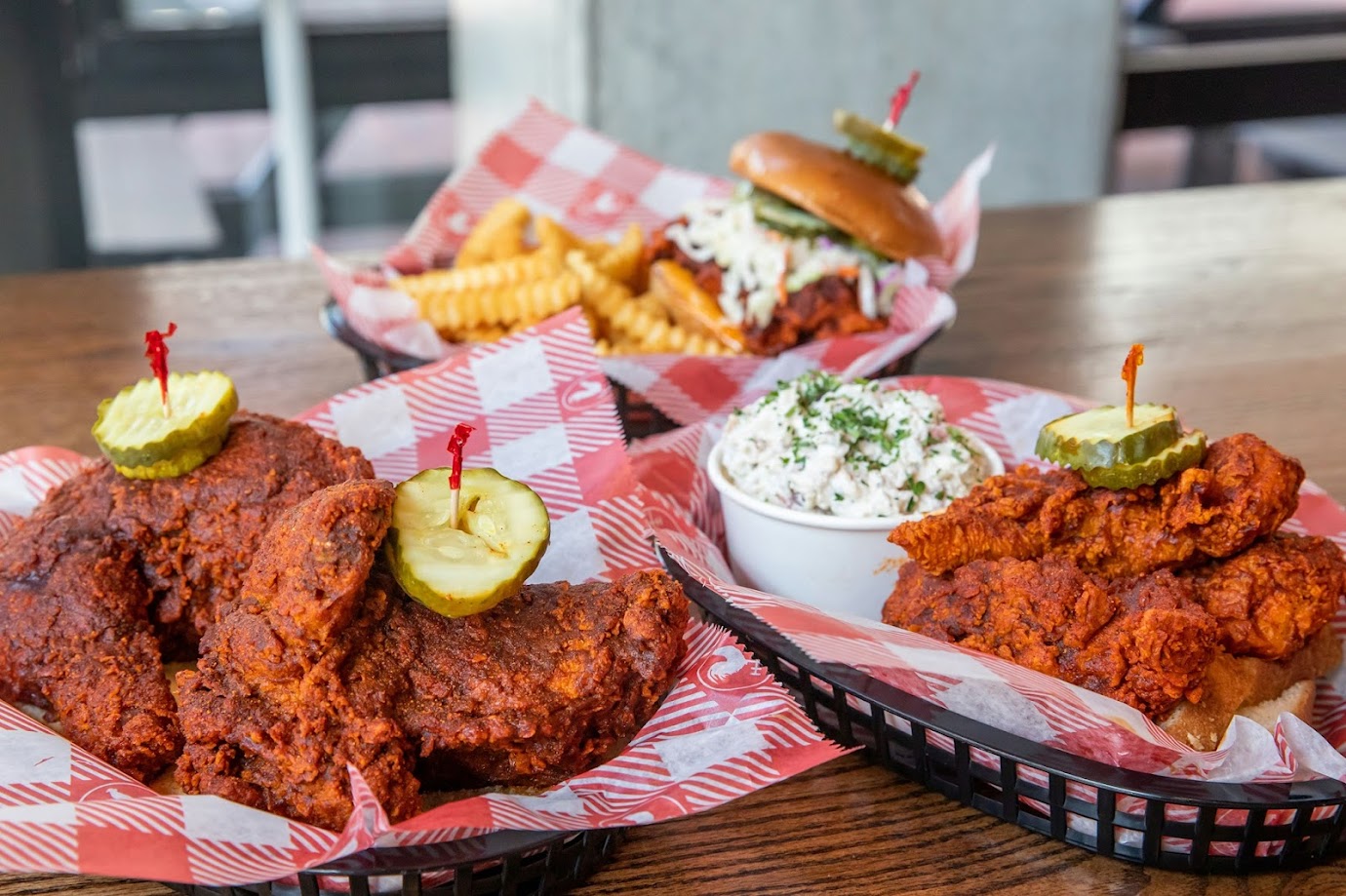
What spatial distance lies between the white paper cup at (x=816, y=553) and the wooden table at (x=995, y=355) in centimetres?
31

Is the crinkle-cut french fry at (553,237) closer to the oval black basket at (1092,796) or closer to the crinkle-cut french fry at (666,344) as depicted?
the crinkle-cut french fry at (666,344)

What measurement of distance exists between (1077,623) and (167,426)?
107 cm

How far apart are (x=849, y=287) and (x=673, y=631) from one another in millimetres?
1490

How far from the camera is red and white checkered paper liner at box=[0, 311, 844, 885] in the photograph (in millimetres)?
1175

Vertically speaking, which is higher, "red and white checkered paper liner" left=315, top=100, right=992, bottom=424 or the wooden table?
"red and white checkered paper liner" left=315, top=100, right=992, bottom=424

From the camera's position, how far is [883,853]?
1.40 m

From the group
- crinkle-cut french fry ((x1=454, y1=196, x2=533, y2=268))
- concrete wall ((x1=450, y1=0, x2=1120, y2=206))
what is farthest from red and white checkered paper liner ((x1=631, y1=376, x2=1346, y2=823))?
concrete wall ((x1=450, y1=0, x2=1120, y2=206))

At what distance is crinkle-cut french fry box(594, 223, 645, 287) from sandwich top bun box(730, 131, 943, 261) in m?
0.26

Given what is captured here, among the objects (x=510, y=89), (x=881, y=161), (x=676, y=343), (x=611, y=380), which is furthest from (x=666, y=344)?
(x=510, y=89)

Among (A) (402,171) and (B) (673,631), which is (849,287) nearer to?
(B) (673,631)

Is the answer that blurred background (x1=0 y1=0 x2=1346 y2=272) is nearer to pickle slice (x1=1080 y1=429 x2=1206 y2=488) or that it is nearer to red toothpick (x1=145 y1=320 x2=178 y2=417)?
red toothpick (x1=145 y1=320 x2=178 y2=417)

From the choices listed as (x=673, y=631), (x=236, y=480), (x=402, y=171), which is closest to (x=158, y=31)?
(x=402, y=171)

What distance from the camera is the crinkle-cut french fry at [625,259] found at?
284 cm

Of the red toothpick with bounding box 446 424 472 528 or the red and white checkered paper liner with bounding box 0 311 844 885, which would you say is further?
the red toothpick with bounding box 446 424 472 528
